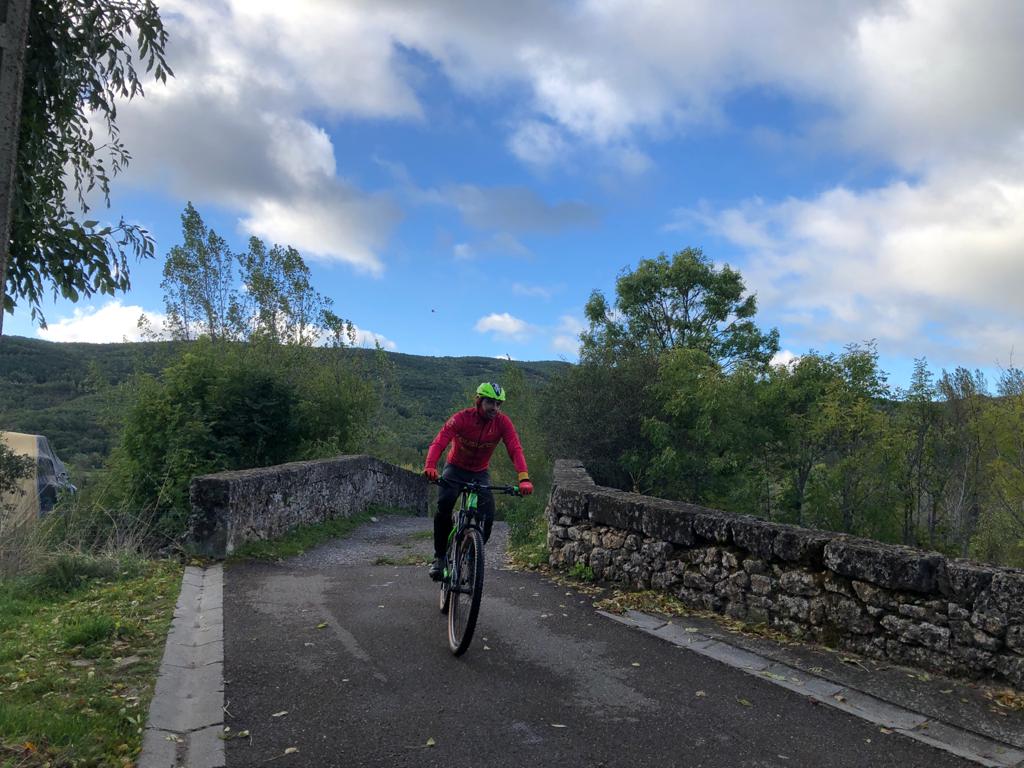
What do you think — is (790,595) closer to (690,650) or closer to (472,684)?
(690,650)

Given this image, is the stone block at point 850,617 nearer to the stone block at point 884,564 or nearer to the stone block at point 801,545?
the stone block at point 884,564

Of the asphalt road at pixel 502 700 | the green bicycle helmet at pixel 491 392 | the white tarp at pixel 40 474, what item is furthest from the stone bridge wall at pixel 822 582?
the white tarp at pixel 40 474

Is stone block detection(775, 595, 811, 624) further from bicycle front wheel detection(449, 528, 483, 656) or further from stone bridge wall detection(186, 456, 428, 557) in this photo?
stone bridge wall detection(186, 456, 428, 557)

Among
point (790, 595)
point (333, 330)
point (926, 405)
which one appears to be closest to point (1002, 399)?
point (926, 405)

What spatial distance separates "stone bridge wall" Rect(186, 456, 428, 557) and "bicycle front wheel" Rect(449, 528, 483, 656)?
4342 mm

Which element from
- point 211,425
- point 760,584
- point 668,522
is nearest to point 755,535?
point 760,584

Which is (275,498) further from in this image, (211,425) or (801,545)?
(801,545)

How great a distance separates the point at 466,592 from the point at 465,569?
205 millimetres

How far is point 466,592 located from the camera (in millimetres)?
5668

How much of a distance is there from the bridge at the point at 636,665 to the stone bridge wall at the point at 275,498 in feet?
3.90

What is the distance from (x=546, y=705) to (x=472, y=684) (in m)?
0.55

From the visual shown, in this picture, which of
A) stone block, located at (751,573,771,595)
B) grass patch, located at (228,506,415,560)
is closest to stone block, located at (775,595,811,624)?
stone block, located at (751,573,771,595)

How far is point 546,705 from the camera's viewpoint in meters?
4.47

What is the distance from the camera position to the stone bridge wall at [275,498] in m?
9.13
